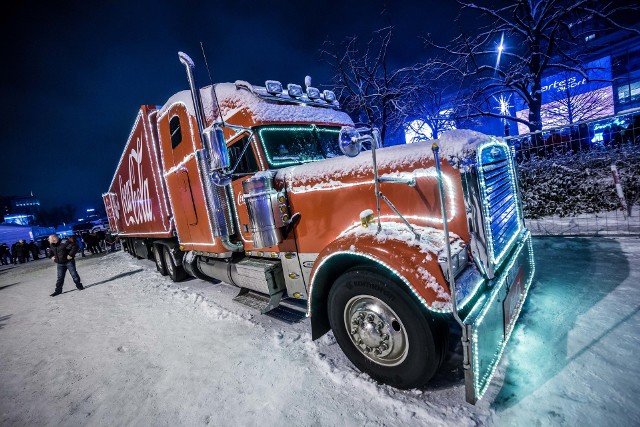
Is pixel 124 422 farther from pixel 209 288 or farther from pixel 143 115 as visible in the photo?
pixel 143 115

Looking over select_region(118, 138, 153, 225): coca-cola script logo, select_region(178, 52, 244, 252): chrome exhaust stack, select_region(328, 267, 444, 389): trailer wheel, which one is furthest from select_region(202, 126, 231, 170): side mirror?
select_region(118, 138, 153, 225): coca-cola script logo

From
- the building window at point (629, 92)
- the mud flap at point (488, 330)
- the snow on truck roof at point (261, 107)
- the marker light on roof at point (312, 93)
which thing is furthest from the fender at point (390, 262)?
the building window at point (629, 92)

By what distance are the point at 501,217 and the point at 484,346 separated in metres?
1.15

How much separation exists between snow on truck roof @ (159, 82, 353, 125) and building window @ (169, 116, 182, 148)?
0.48 meters

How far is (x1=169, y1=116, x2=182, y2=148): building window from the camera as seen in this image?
15.8 ft

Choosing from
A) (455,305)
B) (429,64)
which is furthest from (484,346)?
(429,64)

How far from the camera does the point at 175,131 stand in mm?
4922

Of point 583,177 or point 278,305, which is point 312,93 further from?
point 583,177

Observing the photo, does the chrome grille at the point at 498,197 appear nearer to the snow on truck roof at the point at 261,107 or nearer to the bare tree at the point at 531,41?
the snow on truck roof at the point at 261,107

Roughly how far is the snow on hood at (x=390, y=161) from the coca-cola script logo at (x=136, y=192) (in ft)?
17.2

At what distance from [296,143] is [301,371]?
2.66m

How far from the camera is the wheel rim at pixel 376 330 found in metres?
2.25

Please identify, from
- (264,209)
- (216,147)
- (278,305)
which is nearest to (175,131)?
(216,147)

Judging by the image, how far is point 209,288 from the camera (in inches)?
235
